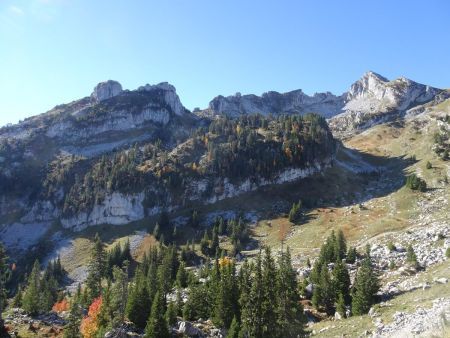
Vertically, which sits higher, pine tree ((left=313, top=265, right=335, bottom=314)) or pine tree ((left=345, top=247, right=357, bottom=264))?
pine tree ((left=345, top=247, right=357, bottom=264))

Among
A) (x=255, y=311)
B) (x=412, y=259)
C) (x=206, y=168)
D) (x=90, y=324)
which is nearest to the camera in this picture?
(x=255, y=311)

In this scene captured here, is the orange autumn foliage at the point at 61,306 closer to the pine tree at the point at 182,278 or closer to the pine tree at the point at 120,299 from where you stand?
the pine tree at the point at 182,278

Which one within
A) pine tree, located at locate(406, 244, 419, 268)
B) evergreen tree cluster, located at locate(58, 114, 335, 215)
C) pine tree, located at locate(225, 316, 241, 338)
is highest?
evergreen tree cluster, located at locate(58, 114, 335, 215)

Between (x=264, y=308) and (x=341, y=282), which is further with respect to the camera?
(x=341, y=282)

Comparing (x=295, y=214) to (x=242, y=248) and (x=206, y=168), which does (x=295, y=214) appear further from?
(x=206, y=168)

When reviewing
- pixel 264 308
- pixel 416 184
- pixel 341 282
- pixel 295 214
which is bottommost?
pixel 264 308

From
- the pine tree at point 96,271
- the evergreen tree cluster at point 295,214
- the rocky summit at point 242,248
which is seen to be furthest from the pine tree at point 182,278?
the evergreen tree cluster at point 295,214

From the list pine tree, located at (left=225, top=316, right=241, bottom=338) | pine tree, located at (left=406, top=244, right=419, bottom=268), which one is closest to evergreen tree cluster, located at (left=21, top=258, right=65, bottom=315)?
pine tree, located at (left=225, top=316, right=241, bottom=338)

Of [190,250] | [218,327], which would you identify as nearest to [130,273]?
[190,250]

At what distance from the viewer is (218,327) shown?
63.0 metres

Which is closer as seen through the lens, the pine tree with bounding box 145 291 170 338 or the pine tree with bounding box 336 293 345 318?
the pine tree with bounding box 145 291 170 338

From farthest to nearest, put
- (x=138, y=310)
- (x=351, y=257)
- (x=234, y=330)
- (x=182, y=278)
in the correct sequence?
(x=182, y=278)
(x=351, y=257)
(x=138, y=310)
(x=234, y=330)

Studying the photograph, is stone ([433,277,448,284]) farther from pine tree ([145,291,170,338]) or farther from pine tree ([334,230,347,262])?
pine tree ([145,291,170,338])

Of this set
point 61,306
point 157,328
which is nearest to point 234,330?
point 157,328
